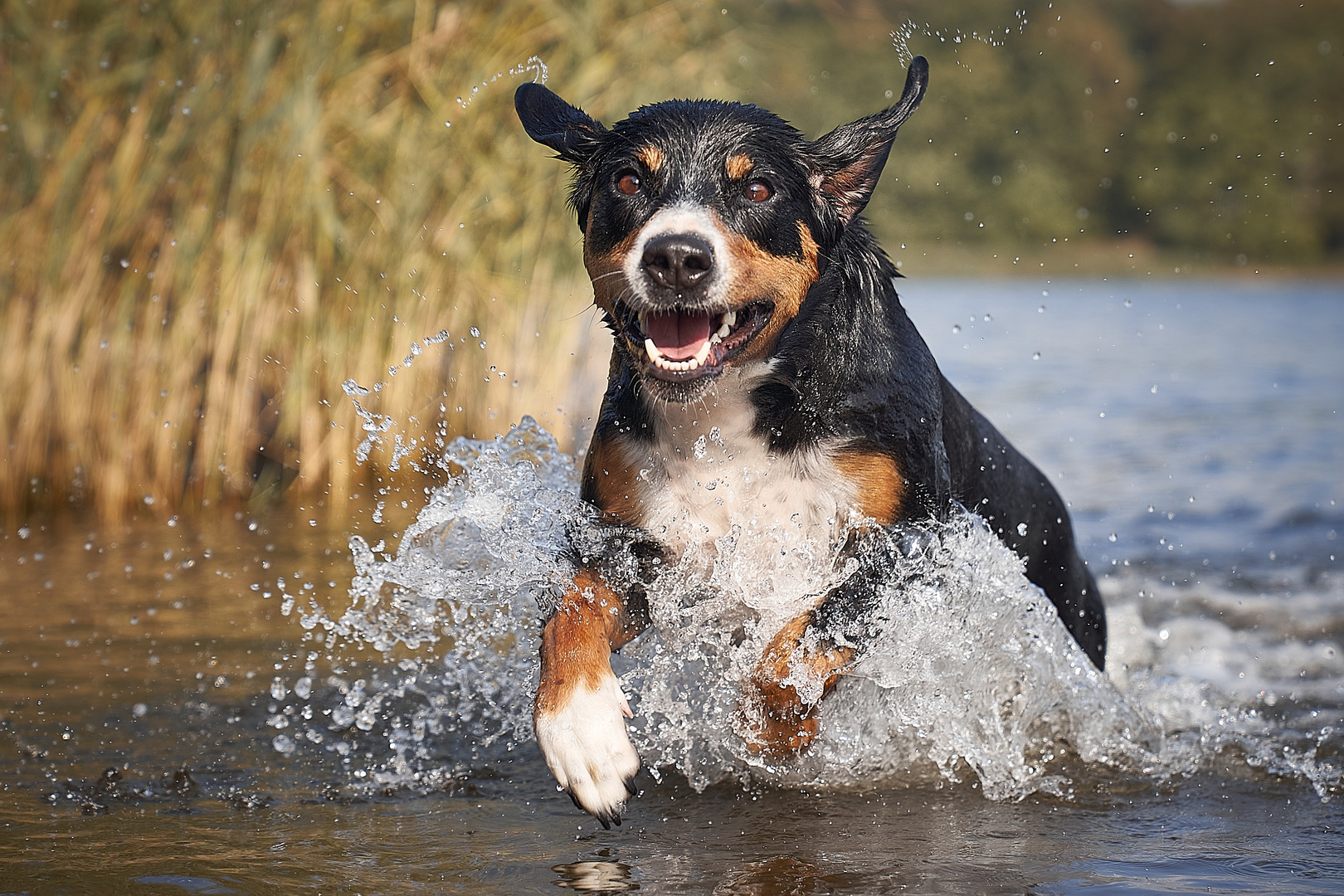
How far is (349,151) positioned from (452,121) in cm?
57

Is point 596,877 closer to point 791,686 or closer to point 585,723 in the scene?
point 585,723

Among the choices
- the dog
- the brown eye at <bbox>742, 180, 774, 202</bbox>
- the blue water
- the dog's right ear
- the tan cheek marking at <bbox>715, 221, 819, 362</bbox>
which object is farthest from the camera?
the blue water

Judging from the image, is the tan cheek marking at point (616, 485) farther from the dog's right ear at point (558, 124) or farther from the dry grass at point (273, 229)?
the dry grass at point (273, 229)

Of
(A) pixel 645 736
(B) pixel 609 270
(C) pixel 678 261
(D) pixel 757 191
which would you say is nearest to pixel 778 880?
(A) pixel 645 736

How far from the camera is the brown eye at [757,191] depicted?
3188mm

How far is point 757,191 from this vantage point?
10.5 feet

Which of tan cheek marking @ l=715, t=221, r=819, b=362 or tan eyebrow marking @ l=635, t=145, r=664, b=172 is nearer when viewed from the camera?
tan cheek marking @ l=715, t=221, r=819, b=362

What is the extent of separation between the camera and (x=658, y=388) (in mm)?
3072

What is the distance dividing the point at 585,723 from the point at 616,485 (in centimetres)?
73

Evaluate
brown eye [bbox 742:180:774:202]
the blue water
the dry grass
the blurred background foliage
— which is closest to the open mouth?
brown eye [bbox 742:180:774:202]

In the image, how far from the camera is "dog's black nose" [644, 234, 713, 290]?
285 cm

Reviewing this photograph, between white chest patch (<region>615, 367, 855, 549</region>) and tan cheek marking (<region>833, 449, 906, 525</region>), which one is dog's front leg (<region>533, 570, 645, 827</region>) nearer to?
white chest patch (<region>615, 367, 855, 549</region>)

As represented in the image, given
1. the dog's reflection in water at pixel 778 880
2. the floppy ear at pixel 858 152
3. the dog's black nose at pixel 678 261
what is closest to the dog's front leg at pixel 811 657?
the dog's reflection in water at pixel 778 880

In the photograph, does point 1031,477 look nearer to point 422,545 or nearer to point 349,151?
point 422,545
